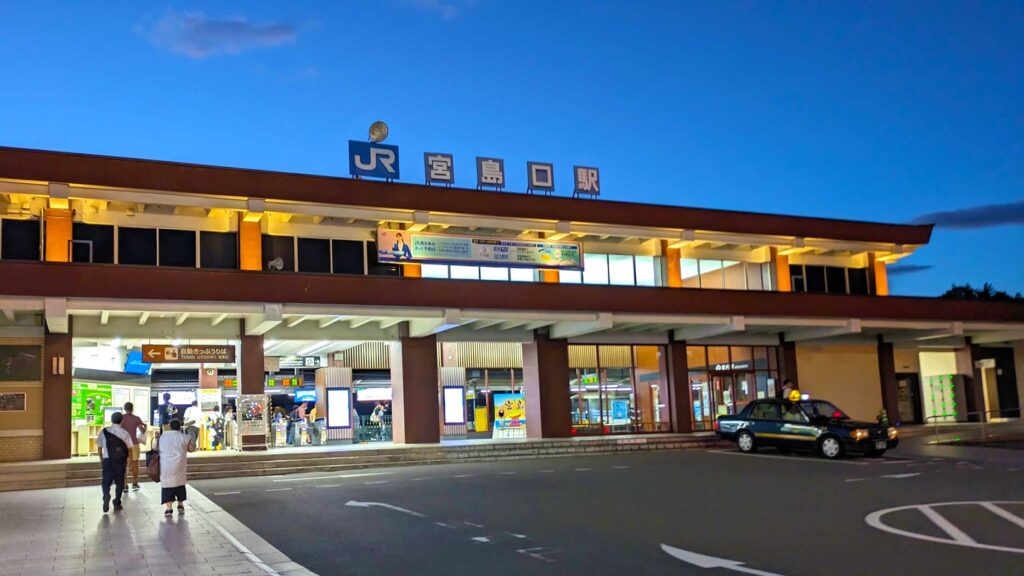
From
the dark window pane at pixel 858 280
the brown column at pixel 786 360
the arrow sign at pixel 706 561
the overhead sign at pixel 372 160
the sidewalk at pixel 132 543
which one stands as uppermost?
the overhead sign at pixel 372 160

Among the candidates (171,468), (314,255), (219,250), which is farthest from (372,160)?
(171,468)

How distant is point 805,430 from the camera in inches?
970

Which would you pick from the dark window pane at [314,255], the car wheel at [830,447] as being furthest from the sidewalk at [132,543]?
the car wheel at [830,447]

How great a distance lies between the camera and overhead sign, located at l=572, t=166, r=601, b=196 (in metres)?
32.3

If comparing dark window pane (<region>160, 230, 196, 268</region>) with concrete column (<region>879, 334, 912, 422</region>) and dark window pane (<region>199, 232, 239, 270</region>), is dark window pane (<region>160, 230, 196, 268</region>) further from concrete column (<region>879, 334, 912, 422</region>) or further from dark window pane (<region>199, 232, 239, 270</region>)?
concrete column (<region>879, 334, 912, 422</region>)

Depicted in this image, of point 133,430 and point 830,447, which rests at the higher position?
point 133,430

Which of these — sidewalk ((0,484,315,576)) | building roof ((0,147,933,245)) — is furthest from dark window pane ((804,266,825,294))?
sidewalk ((0,484,315,576))

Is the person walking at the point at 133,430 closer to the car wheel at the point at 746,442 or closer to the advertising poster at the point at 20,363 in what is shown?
the advertising poster at the point at 20,363

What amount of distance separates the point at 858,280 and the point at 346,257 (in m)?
22.3

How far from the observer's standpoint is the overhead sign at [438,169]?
29.6 meters

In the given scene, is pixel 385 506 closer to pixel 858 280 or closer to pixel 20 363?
pixel 20 363

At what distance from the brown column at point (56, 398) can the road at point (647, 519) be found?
253 inches

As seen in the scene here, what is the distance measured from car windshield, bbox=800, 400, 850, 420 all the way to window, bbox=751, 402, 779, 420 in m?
0.79

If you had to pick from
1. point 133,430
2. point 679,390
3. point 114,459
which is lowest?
point 114,459
